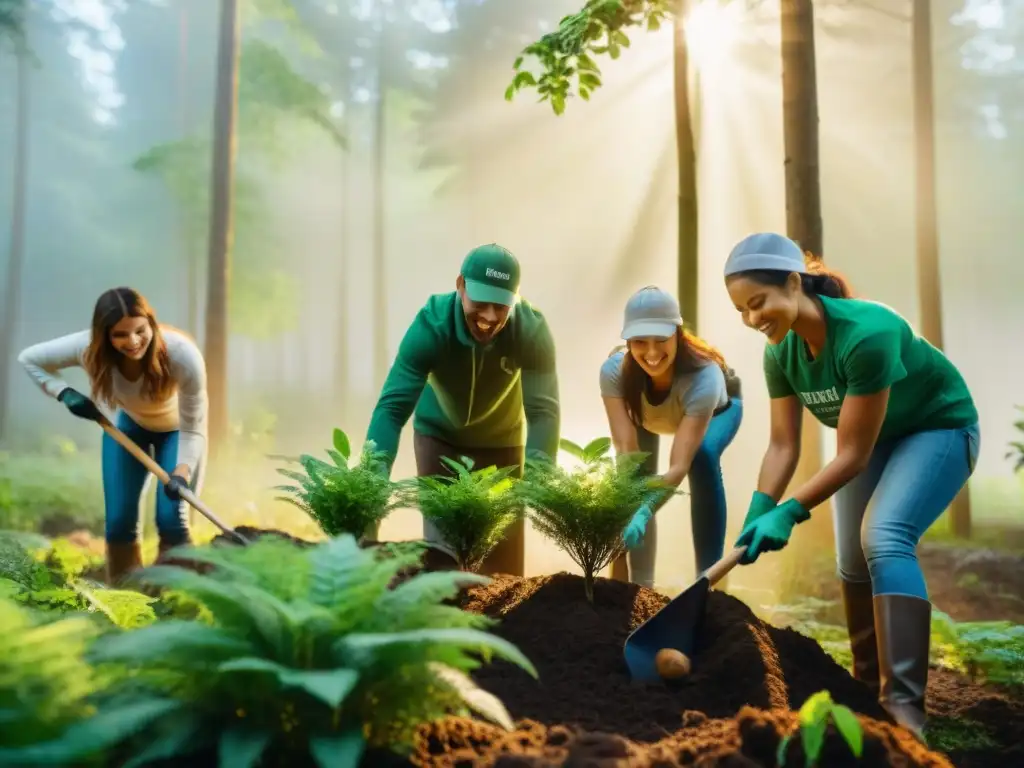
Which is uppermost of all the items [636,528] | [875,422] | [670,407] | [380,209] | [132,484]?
[380,209]

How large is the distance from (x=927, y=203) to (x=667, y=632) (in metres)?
6.48

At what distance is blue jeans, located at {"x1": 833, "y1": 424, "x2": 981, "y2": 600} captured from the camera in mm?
2135

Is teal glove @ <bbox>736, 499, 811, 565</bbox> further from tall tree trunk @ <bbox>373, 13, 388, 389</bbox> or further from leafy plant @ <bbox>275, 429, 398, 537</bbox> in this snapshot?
tall tree trunk @ <bbox>373, 13, 388, 389</bbox>

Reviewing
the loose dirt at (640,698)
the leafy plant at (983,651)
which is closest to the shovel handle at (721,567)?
the loose dirt at (640,698)

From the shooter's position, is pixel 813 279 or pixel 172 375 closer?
pixel 813 279

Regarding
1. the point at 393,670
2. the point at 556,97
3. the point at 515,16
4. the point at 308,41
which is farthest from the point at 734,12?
the point at 393,670

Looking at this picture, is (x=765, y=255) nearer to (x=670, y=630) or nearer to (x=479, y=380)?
(x=670, y=630)

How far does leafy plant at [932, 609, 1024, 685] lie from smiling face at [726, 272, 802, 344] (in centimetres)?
191

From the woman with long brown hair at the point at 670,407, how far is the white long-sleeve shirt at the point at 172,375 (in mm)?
2037

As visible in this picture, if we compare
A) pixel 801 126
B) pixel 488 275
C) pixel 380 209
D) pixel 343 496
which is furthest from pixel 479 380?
pixel 380 209

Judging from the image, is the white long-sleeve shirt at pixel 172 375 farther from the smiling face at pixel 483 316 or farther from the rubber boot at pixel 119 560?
the smiling face at pixel 483 316

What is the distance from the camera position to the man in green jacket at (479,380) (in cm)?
283

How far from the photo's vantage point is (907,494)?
224 cm

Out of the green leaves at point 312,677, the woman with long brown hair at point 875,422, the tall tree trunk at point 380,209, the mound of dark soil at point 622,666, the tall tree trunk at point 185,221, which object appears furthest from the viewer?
the tall tree trunk at point 185,221
